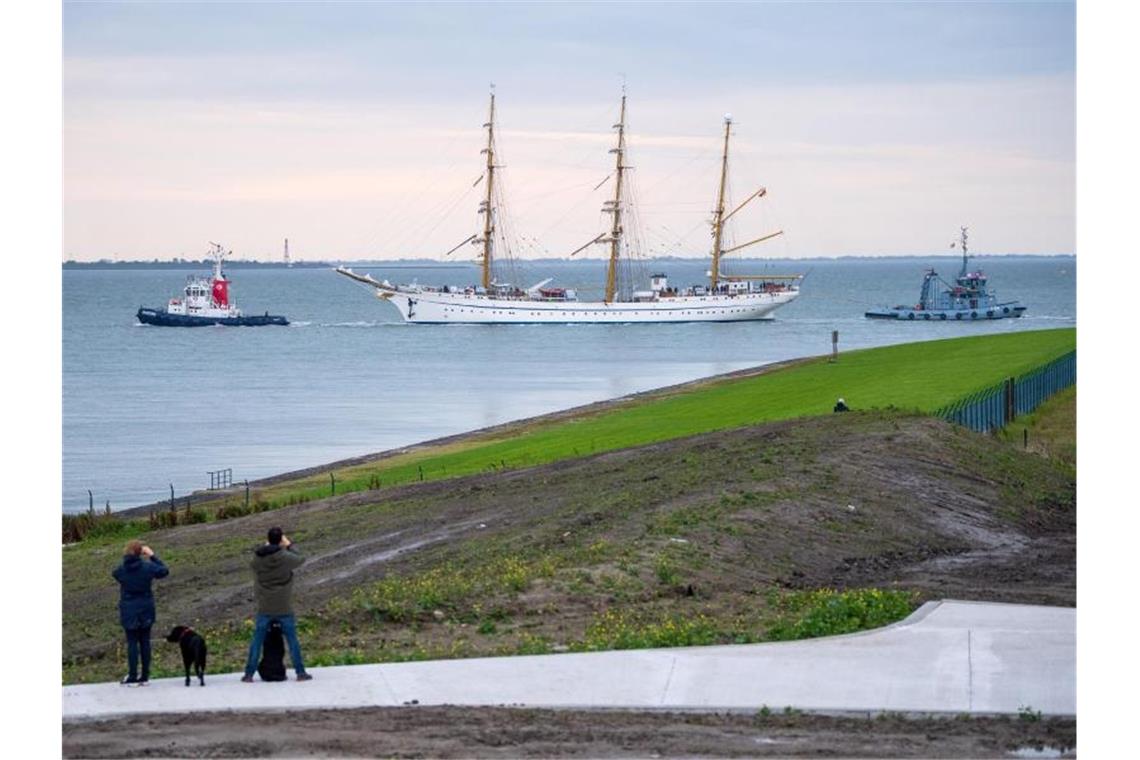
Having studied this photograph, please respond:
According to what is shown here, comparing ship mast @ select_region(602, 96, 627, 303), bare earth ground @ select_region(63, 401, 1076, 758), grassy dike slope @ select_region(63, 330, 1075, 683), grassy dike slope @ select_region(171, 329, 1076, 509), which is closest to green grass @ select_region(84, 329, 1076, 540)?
grassy dike slope @ select_region(171, 329, 1076, 509)

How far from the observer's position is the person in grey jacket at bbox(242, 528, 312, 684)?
14852 mm

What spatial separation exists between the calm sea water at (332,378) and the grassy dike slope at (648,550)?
1649cm

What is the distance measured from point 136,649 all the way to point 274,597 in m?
1.31

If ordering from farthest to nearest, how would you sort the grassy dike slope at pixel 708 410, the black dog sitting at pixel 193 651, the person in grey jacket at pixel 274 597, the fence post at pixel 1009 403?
the grassy dike slope at pixel 708 410 < the fence post at pixel 1009 403 < the person in grey jacket at pixel 274 597 < the black dog sitting at pixel 193 651

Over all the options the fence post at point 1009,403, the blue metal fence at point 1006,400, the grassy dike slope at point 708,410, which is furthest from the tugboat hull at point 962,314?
the fence post at point 1009,403

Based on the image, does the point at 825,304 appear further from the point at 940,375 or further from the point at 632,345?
the point at 940,375

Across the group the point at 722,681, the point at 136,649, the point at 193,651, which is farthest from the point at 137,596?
the point at 722,681

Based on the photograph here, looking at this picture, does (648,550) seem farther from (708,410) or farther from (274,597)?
(708,410)

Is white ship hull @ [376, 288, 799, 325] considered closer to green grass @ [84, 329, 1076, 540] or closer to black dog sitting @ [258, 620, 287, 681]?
green grass @ [84, 329, 1076, 540]

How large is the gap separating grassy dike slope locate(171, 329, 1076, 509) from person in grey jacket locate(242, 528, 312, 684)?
20.6 m

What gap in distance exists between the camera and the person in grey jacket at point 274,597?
14.9 metres

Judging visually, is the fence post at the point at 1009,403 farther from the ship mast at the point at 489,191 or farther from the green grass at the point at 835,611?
the ship mast at the point at 489,191

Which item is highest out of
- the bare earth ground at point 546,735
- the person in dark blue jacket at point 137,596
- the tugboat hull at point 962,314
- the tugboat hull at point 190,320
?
the tugboat hull at point 962,314

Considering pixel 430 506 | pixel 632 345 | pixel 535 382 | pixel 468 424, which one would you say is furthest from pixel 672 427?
pixel 632 345
